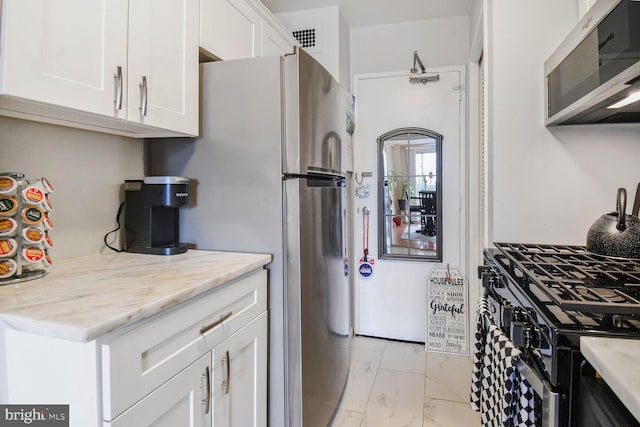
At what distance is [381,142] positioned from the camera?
2.86m

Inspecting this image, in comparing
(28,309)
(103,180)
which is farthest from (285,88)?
(28,309)

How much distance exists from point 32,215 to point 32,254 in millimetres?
113

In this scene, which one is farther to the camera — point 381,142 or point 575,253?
point 381,142

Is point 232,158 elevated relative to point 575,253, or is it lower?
elevated

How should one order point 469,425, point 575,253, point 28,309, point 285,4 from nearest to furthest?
point 28,309, point 575,253, point 469,425, point 285,4

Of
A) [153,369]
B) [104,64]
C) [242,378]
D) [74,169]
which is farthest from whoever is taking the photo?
[74,169]

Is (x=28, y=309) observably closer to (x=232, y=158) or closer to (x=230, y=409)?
(x=230, y=409)

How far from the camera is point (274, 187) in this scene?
55.5 inches

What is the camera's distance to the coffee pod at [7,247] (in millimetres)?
968

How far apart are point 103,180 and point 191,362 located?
0.90 metres

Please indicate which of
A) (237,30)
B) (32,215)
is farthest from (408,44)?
(32,215)

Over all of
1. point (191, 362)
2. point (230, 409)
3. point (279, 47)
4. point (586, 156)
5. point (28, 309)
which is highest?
point (279, 47)

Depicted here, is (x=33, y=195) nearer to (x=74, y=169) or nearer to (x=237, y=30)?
(x=74, y=169)

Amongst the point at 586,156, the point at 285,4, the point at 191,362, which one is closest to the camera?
the point at 191,362
